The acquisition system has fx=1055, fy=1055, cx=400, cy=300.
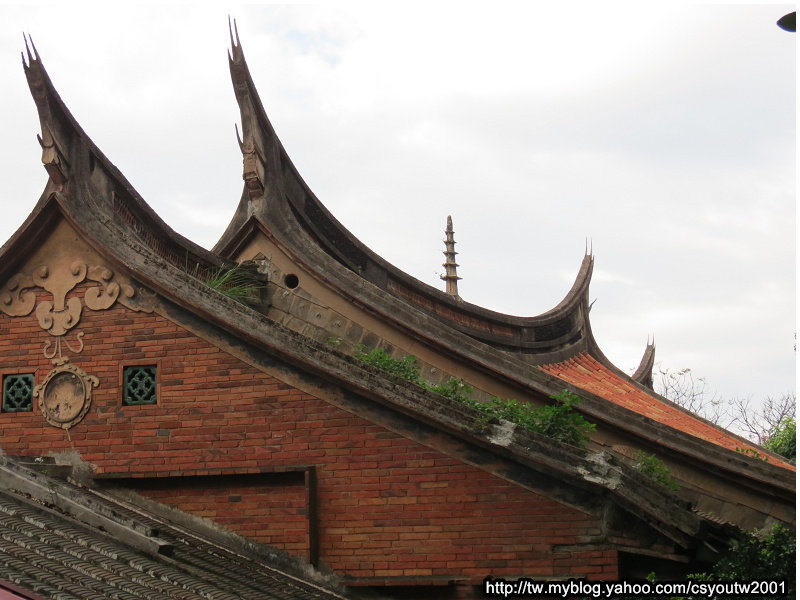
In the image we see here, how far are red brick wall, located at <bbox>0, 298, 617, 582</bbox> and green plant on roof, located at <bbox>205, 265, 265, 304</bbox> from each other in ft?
6.70

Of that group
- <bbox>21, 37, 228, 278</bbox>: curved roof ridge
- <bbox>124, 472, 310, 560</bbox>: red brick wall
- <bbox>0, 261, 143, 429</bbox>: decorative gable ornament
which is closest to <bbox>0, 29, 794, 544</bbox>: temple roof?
<bbox>21, 37, 228, 278</bbox>: curved roof ridge

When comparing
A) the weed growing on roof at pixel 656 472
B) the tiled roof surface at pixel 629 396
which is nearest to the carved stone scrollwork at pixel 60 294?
the weed growing on roof at pixel 656 472

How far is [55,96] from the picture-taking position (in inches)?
347

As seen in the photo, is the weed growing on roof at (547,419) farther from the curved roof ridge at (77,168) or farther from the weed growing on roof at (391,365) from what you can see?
the curved roof ridge at (77,168)

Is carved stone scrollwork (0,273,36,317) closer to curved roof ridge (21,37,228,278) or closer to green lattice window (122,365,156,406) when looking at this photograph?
curved roof ridge (21,37,228,278)

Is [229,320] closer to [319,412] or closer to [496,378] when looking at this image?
[319,412]

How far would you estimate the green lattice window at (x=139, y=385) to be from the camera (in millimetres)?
8250

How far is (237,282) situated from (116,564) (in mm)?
4797

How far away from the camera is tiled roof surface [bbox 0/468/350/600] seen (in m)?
5.94

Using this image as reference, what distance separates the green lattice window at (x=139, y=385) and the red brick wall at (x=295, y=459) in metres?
0.06

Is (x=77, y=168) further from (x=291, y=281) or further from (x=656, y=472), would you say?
(x=656, y=472)

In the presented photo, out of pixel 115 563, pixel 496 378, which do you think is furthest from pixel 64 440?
pixel 496 378

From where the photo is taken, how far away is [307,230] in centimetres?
1188

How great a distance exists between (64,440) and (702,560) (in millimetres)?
4898
